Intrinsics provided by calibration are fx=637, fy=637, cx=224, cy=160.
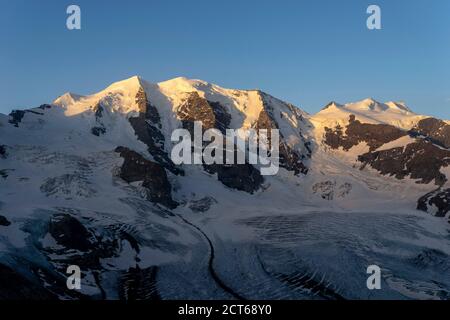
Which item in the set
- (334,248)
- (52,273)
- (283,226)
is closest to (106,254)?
(52,273)

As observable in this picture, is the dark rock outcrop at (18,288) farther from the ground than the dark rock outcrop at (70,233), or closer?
farther from the ground

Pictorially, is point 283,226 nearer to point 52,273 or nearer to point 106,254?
point 106,254

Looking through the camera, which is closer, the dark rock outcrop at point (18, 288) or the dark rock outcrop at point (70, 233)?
the dark rock outcrop at point (18, 288)

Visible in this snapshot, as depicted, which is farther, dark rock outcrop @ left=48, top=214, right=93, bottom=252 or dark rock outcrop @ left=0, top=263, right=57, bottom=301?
dark rock outcrop @ left=48, top=214, right=93, bottom=252

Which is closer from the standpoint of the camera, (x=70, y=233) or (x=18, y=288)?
(x=18, y=288)

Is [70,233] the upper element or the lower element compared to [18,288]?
lower

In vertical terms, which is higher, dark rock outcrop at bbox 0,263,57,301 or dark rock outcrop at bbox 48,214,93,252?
dark rock outcrop at bbox 0,263,57,301
